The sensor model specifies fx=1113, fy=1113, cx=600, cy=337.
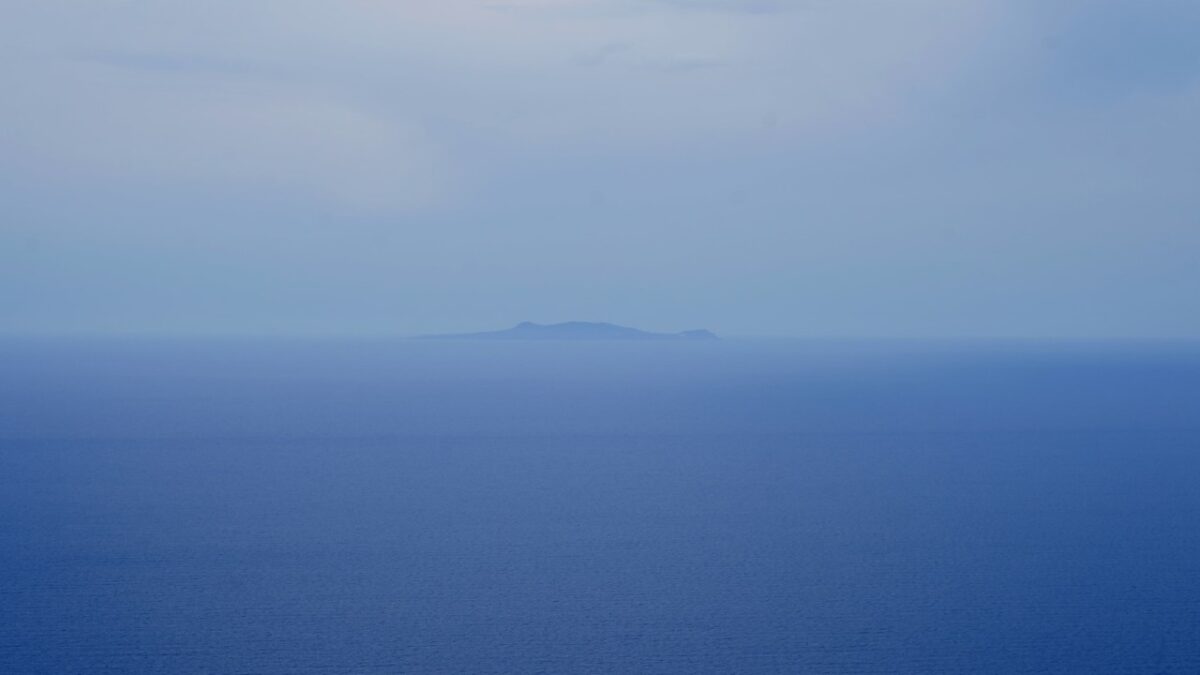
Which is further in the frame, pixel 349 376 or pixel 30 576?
pixel 349 376

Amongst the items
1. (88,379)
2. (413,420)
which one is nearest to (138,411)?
(413,420)

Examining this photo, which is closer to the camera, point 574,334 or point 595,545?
point 595,545

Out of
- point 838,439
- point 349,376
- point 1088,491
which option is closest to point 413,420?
point 838,439

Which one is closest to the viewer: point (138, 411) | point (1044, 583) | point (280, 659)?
point (280, 659)

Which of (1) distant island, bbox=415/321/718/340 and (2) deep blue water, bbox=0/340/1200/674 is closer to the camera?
(2) deep blue water, bbox=0/340/1200/674

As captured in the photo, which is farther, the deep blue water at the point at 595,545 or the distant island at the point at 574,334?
the distant island at the point at 574,334

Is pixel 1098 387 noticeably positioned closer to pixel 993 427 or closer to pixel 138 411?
pixel 993 427

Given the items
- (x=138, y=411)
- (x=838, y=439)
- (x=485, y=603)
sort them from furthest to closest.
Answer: (x=138, y=411)
(x=838, y=439)
(x=485, y=603)
